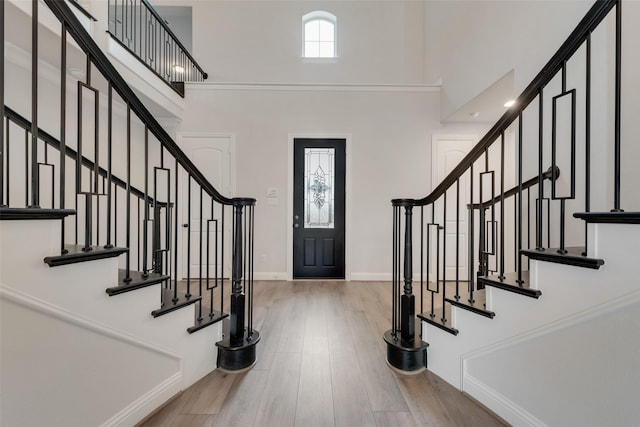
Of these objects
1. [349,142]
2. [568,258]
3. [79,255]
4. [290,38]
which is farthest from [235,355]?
[290,38]

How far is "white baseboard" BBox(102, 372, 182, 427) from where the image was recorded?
1.38m

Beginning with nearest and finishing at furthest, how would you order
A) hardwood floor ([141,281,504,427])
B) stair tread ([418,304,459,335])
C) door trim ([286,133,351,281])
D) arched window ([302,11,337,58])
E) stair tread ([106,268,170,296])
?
stair tread ([106,268,170,296]) → hardwood floor ([141,281,504,427]) → stair tread ([418,304,459,335]) → door trim ([286,133,351,281]) → arched window ([302,11,337,58])

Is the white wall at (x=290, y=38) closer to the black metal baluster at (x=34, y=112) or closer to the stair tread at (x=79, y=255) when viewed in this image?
the black metal baluster at (x=34, y=112)

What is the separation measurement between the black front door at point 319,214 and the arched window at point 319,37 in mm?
1905

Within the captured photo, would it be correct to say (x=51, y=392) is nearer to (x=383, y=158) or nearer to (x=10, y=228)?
(x=10, y=228)

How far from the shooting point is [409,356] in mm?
1935

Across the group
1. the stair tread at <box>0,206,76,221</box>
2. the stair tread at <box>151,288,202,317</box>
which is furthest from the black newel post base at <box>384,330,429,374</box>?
→ the stair tread at <box>0,206,76,221</box>

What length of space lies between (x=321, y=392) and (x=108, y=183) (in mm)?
1666

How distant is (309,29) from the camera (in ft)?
16.6

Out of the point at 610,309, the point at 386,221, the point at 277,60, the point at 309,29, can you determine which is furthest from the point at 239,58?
the point at 610,309

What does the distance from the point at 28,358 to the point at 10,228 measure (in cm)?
48

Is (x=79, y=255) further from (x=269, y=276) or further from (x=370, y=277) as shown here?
(x=370, y=277)

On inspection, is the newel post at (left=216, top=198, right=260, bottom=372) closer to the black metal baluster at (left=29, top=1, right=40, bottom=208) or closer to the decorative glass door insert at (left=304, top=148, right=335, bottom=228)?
the black metal baluster at (left=29, top=1, right=40, bottom=208)

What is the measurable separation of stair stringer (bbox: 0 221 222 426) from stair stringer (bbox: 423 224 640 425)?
1.60 metres
